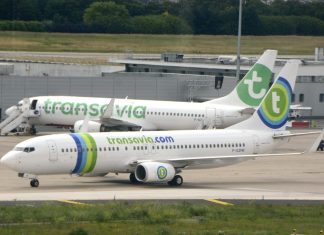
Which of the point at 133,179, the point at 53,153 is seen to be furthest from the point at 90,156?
the point at 133,179

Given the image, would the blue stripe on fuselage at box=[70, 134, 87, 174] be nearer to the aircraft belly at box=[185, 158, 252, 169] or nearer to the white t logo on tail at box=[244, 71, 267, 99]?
the aircraft belly at box=[185, 158, 252, 169]

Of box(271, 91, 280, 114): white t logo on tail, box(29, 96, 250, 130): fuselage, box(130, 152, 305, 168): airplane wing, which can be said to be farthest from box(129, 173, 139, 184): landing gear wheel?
box(29, 96, 250, 130): fuselage

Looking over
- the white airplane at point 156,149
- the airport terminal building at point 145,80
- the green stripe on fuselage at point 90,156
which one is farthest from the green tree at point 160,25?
the green stripe on fuselage at point 90,156

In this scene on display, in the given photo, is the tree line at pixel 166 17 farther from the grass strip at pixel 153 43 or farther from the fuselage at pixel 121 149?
the fuselage at pixel 121 149

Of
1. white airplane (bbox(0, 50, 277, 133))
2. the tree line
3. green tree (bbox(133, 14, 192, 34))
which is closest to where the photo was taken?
white airplane (bbox(0, 50, 277, 133))

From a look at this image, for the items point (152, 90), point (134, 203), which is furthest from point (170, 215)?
point (152, 90)

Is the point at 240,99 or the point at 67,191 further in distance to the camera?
the point at 240,99

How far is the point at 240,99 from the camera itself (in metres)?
81.4

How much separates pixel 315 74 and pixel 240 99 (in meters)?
31.1

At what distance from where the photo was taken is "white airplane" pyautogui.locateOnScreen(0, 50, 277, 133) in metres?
80.6

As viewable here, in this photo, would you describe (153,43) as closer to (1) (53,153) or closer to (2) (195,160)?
(2) (195,160)

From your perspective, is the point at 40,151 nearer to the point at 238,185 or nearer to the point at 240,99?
the point at 238,185

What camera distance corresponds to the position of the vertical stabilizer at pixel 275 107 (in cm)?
5944

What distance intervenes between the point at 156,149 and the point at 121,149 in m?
2.08
